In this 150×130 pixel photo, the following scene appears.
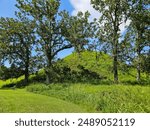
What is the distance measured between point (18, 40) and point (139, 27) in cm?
1659

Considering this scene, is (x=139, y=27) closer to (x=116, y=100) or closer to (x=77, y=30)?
(x=77, y=30)

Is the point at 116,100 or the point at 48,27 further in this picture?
the point at 48,27

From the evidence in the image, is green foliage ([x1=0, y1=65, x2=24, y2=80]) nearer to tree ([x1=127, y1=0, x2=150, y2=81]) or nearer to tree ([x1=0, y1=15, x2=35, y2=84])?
tree ([x1=0, y1=15, x2=35, y2=84])

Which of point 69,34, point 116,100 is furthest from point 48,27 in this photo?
point 116,100

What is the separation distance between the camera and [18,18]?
191 feet

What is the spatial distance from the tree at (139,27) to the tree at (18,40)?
1334cm

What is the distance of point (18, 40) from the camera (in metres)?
59.1

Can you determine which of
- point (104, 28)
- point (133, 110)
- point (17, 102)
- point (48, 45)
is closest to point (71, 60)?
point (48, 45)

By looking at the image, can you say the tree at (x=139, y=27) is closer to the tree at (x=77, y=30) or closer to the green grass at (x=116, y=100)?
the tree at (x=77, y=30)

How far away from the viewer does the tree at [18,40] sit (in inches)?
2261

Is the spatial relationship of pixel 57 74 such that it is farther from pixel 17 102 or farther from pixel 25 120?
pixel 25 120

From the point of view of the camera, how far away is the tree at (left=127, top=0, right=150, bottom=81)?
2041 inches

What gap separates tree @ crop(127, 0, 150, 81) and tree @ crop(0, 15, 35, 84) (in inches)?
525

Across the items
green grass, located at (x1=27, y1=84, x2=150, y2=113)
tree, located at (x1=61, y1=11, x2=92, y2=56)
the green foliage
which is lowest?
green grass, located at (x1=27, y1=84, x2=150, y2=113)
